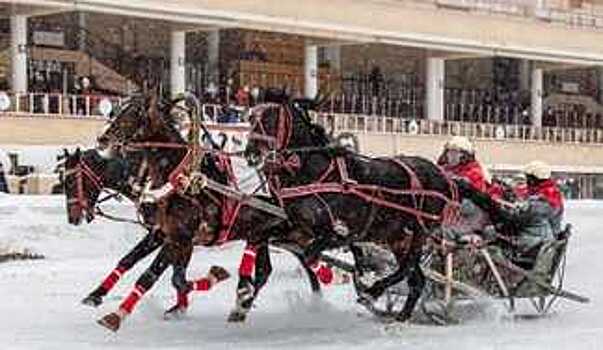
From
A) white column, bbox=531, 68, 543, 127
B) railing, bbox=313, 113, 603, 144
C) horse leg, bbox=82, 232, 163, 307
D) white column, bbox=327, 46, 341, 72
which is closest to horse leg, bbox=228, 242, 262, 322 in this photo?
horse leg, bbox=82, 232, 163, 307

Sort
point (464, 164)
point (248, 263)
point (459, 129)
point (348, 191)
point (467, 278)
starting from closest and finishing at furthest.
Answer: point (348, 191) → point (248, 263) → point (467, 278) → point (464, 164) → point (459, 129)

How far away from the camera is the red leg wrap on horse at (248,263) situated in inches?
502

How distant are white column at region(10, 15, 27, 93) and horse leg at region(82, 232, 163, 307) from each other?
23139 millimetres

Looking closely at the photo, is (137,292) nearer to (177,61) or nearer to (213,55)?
(177,61)

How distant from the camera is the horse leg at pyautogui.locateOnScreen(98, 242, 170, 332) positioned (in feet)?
38.6

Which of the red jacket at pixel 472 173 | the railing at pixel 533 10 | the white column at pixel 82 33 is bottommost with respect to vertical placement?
the red jacket at pixel 472 173

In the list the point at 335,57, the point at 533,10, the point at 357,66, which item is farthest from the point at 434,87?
the point at 533,10

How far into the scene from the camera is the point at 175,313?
1341 centimetres

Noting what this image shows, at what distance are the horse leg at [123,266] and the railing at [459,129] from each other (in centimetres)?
2519

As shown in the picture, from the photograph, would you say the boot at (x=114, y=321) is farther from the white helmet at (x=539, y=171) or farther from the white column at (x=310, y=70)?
the white column at (x=310, y=70)

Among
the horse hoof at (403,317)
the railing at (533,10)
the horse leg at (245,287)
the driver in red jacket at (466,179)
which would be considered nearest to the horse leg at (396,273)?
the horse hoof at (403,317)

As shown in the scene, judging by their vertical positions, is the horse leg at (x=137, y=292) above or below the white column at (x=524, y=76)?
below

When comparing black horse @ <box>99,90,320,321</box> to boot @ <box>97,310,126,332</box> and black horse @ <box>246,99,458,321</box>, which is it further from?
boot @ <box>97,310,126,332</box>

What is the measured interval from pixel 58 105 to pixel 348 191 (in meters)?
23.9
